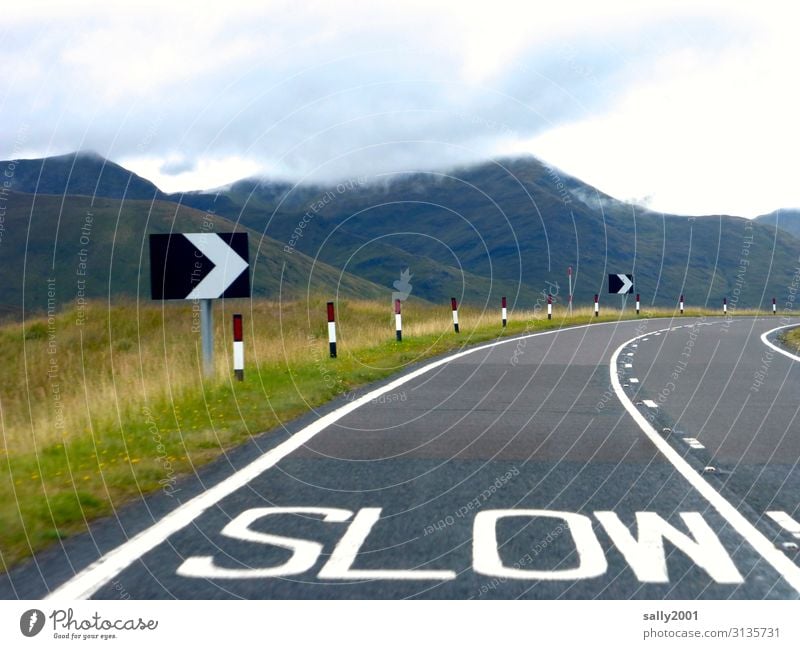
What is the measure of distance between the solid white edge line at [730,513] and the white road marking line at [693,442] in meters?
0.22

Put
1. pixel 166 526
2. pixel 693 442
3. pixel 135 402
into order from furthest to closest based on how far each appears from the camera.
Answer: pixel 135 402, pixel 693 442, pixel 166 526

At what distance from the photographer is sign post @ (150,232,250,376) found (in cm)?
1372

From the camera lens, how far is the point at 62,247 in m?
170

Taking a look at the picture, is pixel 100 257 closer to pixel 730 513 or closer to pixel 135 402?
pixel 135 402

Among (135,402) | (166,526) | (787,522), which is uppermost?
(135,402)

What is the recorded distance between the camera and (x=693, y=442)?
9.27 metres

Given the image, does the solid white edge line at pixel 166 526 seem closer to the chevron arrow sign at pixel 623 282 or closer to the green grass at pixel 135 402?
the green grass at pixel 135 402

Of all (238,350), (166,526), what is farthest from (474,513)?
(238,350)

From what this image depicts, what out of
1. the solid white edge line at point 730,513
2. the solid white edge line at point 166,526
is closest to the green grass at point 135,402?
the solid white edge line at point 166,526

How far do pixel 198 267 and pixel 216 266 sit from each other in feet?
0.86

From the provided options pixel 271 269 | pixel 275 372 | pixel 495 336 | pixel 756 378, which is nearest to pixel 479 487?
pixel 275 372

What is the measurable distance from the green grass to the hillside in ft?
398

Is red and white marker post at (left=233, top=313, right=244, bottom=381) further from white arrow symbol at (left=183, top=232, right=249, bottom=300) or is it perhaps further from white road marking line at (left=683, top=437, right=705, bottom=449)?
white road marking line at (left=683, top=437, right=705, bottom=449)

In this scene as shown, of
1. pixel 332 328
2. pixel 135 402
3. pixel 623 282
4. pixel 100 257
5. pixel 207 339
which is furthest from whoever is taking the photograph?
pixel 100 257
